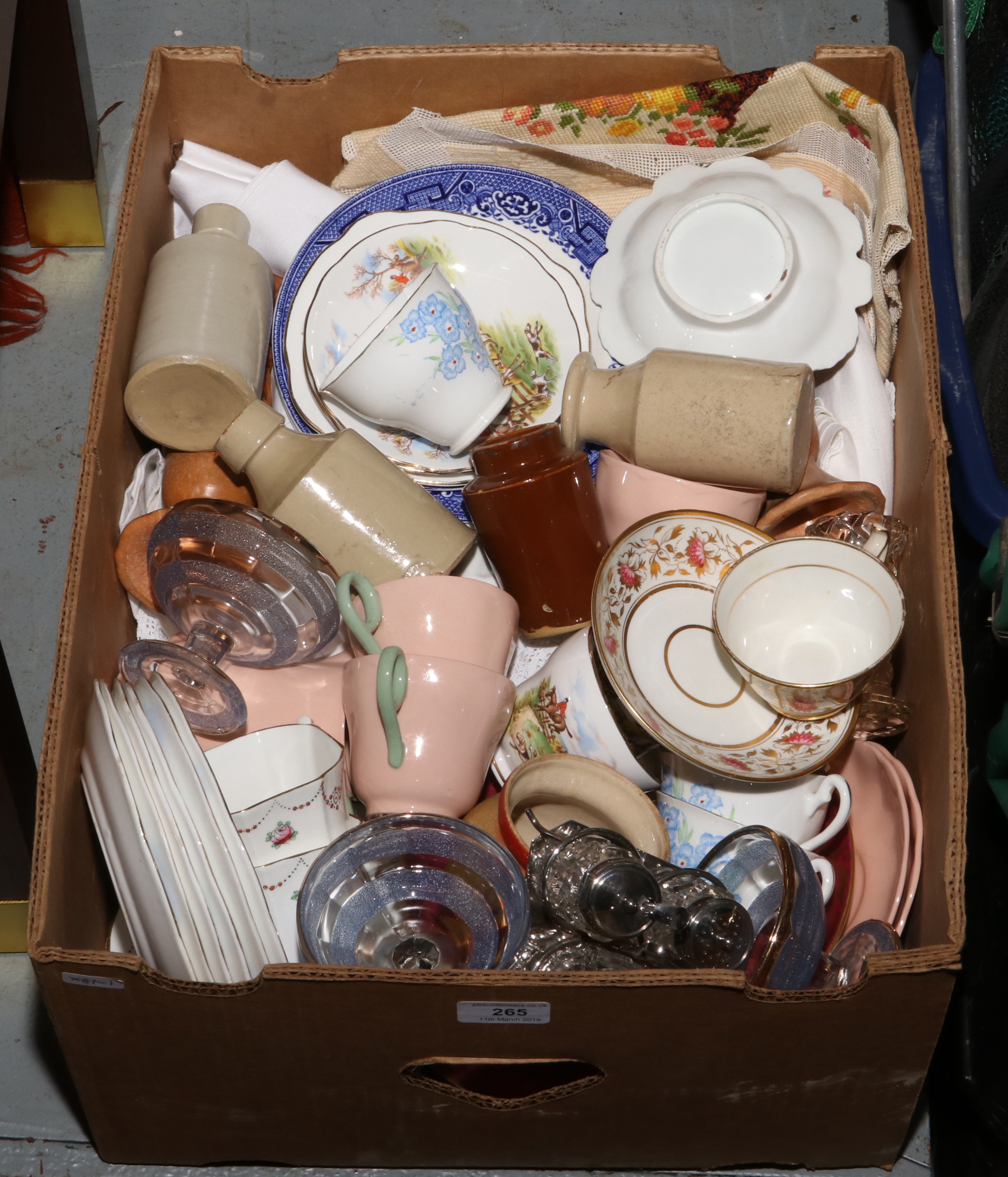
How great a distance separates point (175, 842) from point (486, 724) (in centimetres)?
26

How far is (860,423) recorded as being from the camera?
1.15 m

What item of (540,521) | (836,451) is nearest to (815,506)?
(836,451)

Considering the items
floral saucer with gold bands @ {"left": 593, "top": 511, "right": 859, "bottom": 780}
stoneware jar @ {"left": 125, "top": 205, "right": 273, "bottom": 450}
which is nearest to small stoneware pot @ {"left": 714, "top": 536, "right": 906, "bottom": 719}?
floral saucer with gold bands @ {"left": 593, "top": 511, "right": 859, "bottom": 780}

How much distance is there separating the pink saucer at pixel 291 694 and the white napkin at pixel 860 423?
0.49 meters

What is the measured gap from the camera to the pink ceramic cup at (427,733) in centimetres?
96

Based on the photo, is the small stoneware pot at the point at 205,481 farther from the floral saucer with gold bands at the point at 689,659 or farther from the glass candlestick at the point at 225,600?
the floral saucer with gold bands at the point at 689,659

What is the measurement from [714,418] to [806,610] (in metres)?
0.19

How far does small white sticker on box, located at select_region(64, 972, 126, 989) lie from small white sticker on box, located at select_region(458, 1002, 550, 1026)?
22 cm

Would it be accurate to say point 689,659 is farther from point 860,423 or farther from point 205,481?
point 205,481

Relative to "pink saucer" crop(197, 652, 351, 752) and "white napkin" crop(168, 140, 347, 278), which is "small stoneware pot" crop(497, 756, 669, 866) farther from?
"white napkin" crop(168, 140, 347, 278)

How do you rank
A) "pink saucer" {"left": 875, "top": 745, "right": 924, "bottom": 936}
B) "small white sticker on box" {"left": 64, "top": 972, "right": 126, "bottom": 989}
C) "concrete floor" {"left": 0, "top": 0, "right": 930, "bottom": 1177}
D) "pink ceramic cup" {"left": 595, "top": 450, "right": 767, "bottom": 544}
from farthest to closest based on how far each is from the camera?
"concrete floor" {"left": 0, "top": 0, "right": 930, "bottom": 1177}, "pink ceramic cup" {"left": 595, "top": 450, "right": 767, "bottom": 544}, "pink saucer" {"left": 875, "top": 745, "right": 924, "bottom": 936}, "small white sticker on box" {"left": 64, "top": 972, "right": 126, "bottom": 989}

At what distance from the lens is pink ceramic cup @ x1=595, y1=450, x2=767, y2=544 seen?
1059mm

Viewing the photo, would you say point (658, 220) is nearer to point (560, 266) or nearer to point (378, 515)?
point (560, 266)

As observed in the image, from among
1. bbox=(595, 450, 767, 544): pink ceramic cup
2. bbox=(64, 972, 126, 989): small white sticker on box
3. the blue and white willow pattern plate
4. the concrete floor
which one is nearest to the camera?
bbox=(64, 972, 126, 989): small white sticker on box
